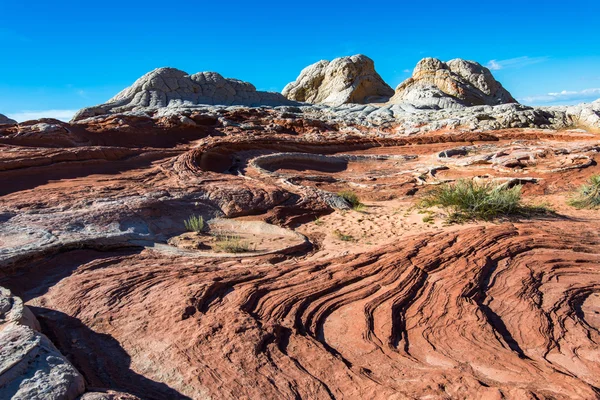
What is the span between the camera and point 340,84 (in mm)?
29594

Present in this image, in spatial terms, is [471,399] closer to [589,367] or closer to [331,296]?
[589,367]

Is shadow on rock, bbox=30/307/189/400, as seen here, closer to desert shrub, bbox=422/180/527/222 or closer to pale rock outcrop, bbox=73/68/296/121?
desert shrub, bbox=422/180/527/222

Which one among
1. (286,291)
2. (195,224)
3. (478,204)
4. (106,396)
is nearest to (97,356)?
(106,396)

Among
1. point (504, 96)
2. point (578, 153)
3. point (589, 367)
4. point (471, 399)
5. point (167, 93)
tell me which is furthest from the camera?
point (504, 96)

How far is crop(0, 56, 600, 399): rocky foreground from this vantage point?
3156 mm

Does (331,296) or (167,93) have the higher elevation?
(167,93)

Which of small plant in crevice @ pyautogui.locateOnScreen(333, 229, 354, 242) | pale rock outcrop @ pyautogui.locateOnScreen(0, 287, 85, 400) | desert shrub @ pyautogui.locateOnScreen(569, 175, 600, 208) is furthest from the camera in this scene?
desert shrub @ pyautogui.locateOnScreen(569, 175, 600, 208)

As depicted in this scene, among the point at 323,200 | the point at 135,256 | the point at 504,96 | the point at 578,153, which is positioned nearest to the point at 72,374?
the point at 135,256

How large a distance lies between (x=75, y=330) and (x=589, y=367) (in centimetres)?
457

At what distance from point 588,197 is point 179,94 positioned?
19099 millimetres

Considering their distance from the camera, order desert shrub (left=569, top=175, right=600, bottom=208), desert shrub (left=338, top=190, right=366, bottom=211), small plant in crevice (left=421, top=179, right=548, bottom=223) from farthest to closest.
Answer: desert shrub (left=338, top=190, right=366, bottom=211) → desert shrub (left=569, top=175, right=600, bottom=208) → small plant in crevice (left=421, top=179, right=548, bottom=223)

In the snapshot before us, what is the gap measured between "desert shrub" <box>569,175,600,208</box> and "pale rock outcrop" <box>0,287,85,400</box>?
32.9 feet

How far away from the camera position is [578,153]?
524 inches

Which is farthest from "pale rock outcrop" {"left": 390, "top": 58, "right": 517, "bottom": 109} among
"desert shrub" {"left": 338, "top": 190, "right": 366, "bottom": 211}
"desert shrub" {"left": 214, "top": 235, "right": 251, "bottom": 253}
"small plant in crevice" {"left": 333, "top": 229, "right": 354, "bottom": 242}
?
"desert shrub" {"left": 214, "top": 235, "right": 251, "bottom": 253}
